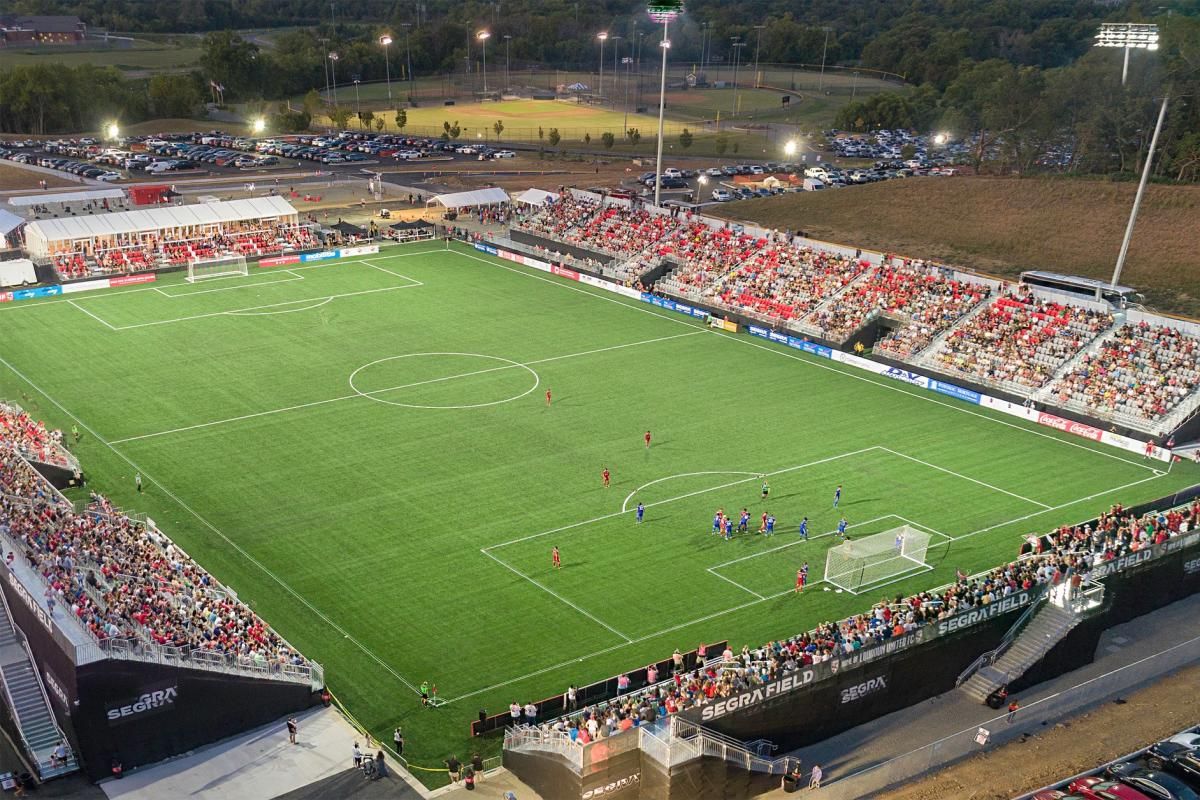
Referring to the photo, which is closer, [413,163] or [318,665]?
[318,665]

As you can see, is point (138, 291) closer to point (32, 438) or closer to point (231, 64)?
point (32, 438)

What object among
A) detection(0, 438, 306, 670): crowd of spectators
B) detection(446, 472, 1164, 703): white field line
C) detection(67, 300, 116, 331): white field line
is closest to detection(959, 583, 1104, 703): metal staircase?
detection(446, 472, 1164, 703): white field line

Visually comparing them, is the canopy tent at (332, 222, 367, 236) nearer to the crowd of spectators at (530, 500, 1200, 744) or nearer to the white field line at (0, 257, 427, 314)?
the white field line at (0, 257, 427, 314)

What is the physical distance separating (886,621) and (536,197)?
6780 cm

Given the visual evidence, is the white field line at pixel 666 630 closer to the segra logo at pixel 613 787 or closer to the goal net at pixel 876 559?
the goal net at pixel 876 559

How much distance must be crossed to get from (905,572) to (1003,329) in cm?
2633

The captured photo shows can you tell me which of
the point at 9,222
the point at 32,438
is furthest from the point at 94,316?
the point at 32,438

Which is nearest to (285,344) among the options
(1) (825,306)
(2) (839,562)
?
(1) (825,306)

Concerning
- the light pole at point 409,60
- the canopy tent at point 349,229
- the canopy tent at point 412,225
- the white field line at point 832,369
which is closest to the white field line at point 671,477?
the white field line at point 832,369

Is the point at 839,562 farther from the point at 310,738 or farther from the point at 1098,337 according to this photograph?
the point at 1098,337

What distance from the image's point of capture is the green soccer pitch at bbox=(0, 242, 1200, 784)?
37438 mm

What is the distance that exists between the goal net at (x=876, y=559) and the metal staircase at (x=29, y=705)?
970 inches

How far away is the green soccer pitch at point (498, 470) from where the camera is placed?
37438 mm

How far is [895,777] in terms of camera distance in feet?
98.5
